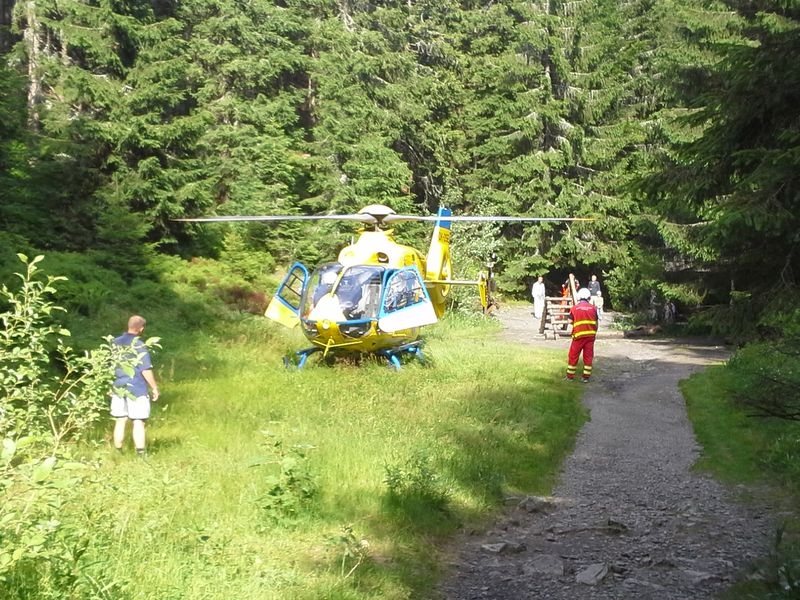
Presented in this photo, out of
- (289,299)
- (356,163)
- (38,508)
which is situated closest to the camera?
(38,508)

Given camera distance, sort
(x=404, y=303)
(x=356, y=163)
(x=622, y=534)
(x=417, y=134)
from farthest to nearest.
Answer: (x=417, y=134) → (x=356, y=163) → (x=404, y=303) → (x=622, y=534)

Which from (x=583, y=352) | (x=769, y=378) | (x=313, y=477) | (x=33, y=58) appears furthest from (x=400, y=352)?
(x=33, y=58)

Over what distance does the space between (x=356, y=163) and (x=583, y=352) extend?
59.7 ft

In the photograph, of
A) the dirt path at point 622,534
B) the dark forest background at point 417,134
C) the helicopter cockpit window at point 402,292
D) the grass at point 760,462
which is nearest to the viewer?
the grass at point 760,462

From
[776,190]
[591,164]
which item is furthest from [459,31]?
[776,190]

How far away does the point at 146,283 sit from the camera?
20.2m

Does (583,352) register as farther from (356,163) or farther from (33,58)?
(33,58)

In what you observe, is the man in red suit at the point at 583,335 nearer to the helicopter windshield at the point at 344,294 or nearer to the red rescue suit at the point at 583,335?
the red rescue suit at the point at 583,335

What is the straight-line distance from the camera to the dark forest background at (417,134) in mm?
6773

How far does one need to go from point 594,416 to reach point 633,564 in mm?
6365

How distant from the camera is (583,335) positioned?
1485 centimetres

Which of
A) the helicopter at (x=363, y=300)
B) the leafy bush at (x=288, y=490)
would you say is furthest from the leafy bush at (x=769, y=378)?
the helicopter at (x=363, y=300)

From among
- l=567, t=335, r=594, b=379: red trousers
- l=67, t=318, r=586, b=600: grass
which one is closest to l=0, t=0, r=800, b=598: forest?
l=67, t=318, r=586, b=600: grass

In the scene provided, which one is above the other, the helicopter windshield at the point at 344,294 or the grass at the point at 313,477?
the helicopter windshield at the point at 344,294
